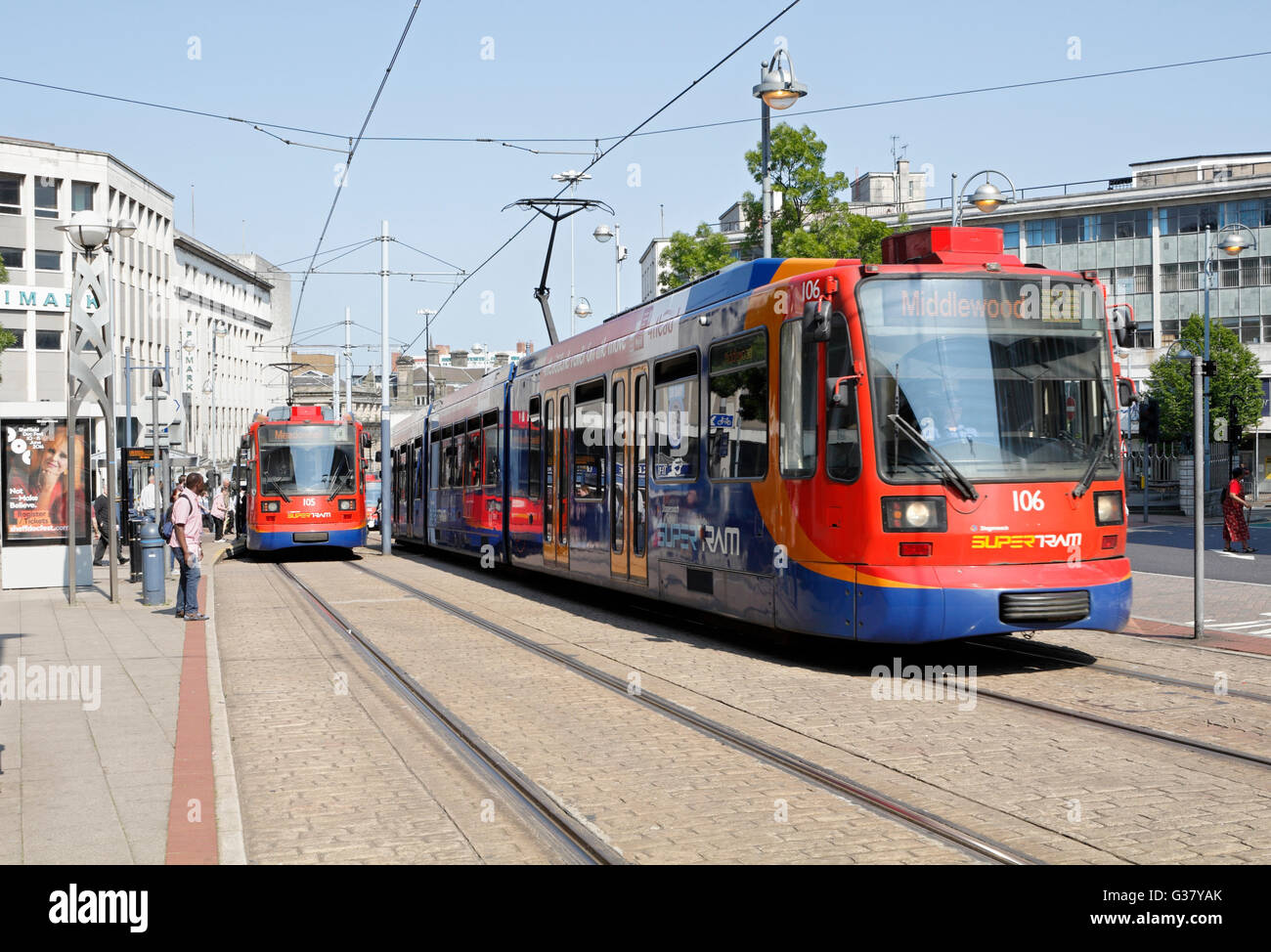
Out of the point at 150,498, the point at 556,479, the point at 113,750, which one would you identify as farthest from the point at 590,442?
the point at 150,498

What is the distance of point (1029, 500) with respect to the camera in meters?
10.1

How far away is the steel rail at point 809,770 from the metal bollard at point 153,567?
25.3 feet

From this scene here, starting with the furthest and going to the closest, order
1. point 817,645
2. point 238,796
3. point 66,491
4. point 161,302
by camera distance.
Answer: point 161,302
point 66,491
point 817,645
point 238,796

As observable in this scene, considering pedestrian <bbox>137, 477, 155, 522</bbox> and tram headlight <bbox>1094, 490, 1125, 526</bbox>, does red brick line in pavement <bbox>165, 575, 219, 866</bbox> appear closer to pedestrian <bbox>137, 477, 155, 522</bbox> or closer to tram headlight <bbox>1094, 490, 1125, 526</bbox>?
tram headlight <bbox>1094, 490, 1125, 526</bbox>

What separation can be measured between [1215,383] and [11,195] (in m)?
52.7

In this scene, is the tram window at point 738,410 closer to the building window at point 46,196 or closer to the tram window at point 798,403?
the tram window at point 798,403

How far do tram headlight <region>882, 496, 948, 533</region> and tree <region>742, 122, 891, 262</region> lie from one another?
87.1 ft

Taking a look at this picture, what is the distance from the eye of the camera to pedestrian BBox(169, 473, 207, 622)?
1560 cm

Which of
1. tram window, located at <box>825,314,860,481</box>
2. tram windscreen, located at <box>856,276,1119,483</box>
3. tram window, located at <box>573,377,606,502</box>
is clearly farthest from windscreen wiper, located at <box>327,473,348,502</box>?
tram windscreen, located at <box>856,276,1119,483</box>

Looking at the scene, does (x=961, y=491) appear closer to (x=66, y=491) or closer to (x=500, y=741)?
(x=500, y=741)

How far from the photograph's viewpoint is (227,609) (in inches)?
691
